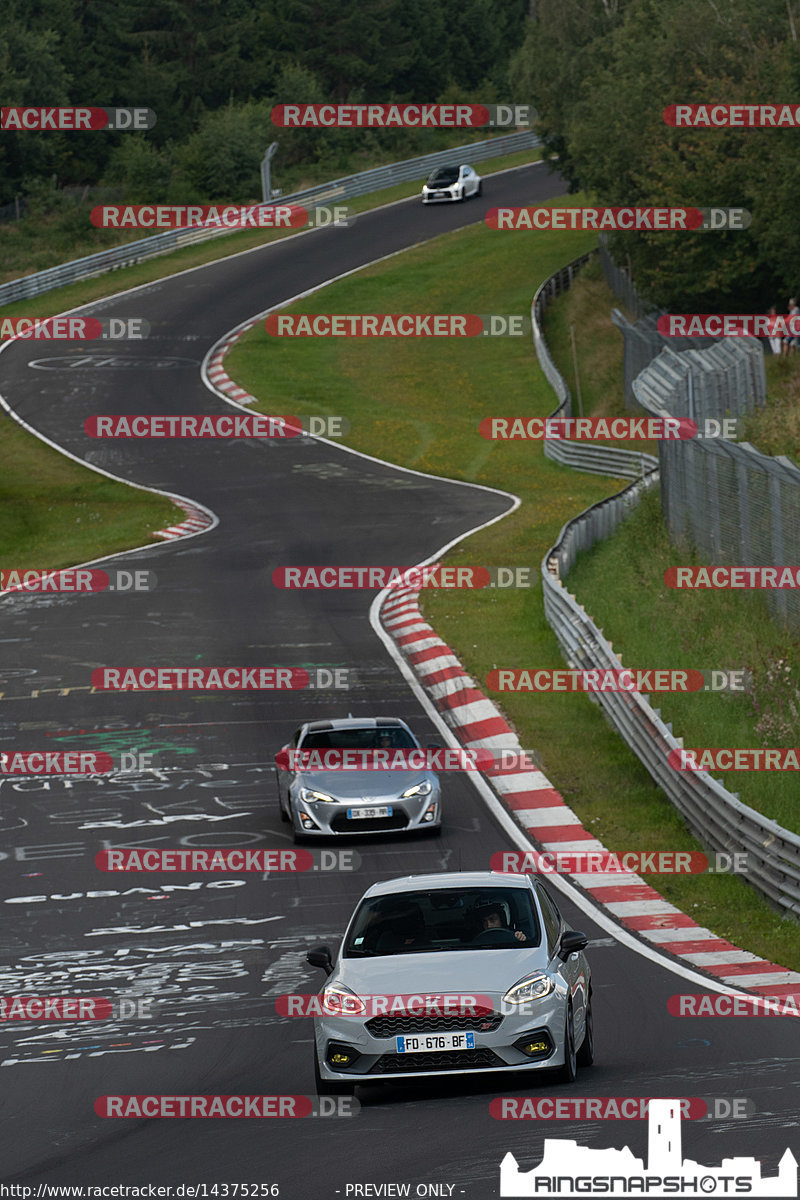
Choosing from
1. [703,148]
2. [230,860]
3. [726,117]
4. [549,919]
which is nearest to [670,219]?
[703,148]

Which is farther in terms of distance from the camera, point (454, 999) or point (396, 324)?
point (396, 324)

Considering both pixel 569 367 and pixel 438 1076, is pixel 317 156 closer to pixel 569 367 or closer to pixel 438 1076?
pixel 569 367

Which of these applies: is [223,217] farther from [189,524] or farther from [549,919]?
[549,919]

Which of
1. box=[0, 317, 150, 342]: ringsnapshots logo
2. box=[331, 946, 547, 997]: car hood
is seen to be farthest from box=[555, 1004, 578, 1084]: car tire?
box=[0, 317, 150, 342]: ringsnapshots logo

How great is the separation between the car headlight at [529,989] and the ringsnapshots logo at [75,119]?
76026mm

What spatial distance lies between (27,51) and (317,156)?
1603cm

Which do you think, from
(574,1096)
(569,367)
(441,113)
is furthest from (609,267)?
(574,1096)

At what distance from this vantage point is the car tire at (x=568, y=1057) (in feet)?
33.6

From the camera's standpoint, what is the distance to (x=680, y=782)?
18.8 meters

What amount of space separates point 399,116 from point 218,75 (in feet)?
36.4

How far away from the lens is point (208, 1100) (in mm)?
10500

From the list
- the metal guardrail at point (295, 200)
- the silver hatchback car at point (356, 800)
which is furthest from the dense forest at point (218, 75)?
the silver hatchback car at point (356, 800)

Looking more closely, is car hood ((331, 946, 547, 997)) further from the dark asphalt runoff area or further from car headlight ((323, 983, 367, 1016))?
the dark asphalt runoff area

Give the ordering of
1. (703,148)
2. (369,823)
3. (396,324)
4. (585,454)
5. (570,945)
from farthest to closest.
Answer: (396,324), (703,148), (585,454), (369,823), (570,945)
